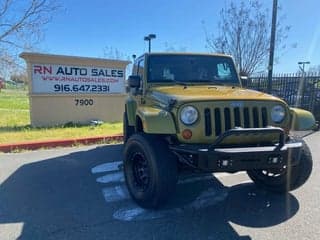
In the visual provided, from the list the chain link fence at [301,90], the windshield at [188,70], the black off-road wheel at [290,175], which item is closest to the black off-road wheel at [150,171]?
the windshield at [188,70]

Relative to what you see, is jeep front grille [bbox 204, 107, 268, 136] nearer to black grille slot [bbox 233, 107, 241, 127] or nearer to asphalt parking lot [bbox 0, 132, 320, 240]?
black grille slot [bbox 233, 107, 241, 127]

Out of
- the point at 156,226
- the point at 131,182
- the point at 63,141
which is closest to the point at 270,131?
the point at 156,226

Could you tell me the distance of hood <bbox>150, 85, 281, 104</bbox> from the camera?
12.3 ft

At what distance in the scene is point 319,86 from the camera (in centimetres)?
1205

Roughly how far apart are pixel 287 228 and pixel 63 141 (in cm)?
603

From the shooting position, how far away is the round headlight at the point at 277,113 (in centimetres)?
388

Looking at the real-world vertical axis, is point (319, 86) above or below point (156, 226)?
above

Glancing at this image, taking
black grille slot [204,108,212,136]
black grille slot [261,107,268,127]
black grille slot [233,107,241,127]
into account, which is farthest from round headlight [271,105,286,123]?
black grille slot [204,108,212,136]

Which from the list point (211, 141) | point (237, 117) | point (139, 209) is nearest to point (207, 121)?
point (211, 141)

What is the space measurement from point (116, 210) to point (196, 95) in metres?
1.74

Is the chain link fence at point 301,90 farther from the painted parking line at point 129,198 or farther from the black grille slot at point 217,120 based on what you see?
the black grille slot at point 217,120

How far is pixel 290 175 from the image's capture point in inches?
167

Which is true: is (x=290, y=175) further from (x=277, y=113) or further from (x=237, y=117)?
(x=237, y=117)

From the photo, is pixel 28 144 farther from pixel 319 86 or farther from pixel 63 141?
pixel 319 86
